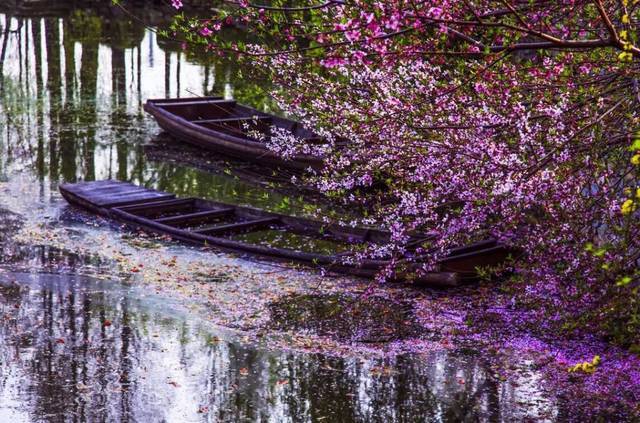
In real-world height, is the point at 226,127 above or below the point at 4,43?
below

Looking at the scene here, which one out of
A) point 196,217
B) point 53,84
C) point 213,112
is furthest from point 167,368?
point 53,84

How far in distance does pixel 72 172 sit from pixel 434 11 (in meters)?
14.0

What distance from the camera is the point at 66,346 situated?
35.6 feet

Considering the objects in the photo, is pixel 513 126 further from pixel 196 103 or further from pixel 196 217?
pixel 196 103

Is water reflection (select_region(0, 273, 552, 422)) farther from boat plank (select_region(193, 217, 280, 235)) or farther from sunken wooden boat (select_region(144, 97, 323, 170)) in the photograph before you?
sunken wooden boat (select_region(144, 97, 323, 170))

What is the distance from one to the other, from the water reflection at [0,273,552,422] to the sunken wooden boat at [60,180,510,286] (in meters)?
1.98

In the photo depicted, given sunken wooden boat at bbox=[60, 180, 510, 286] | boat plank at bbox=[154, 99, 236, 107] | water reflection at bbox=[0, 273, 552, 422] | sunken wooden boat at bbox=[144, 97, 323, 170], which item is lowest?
water reflection at bbox=[0, 273, 552, 422]

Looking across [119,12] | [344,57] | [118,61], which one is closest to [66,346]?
[344,57]

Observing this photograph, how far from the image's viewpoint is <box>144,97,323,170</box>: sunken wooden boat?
20.4 m

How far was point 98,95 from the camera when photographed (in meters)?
28.8

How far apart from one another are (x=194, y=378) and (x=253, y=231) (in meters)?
5.90

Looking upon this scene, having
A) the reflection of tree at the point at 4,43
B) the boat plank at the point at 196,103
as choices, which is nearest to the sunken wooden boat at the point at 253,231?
the boat plank at the point at 196,103

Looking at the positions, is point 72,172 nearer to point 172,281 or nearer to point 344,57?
point 172,281

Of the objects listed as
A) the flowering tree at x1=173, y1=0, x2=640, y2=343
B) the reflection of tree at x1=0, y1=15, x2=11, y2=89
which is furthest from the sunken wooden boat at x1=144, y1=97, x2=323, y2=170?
the flowering tree at x1=173, y1=0, x2=640, y2=343
